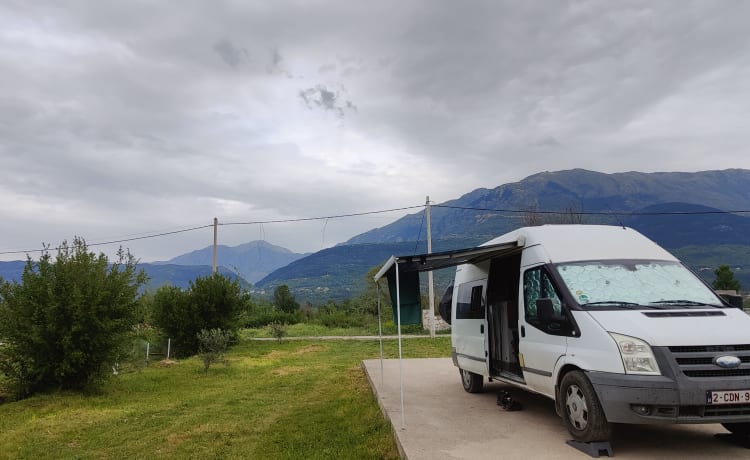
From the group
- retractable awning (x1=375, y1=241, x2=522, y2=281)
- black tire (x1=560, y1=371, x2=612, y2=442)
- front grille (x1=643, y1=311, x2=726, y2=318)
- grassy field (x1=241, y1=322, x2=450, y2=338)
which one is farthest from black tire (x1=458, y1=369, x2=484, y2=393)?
grassy field (x1=241, y1=322, x2=450, y2=338)

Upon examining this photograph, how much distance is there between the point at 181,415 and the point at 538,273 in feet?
A: 21.5

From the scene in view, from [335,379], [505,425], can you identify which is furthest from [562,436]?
[335,379]

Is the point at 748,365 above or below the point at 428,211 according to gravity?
below

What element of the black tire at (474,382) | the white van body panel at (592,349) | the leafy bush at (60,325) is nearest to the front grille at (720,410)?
the white van body panel at (592,349)

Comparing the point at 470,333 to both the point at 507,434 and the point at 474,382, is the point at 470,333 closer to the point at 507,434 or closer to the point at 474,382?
the point at 474,382

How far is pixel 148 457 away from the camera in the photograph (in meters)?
6.43

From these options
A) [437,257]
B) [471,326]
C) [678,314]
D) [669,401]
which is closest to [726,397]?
[669,401]

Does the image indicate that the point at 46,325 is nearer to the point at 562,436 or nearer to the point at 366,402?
the point at 366,402

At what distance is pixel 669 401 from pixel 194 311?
19842 millimetres

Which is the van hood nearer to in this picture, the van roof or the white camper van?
the white camper van

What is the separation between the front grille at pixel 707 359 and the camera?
4.68m

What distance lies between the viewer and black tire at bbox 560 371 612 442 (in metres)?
5.01

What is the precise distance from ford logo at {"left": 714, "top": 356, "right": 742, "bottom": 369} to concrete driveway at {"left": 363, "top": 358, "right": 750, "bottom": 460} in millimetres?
990

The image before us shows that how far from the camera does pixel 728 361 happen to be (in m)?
4.67
